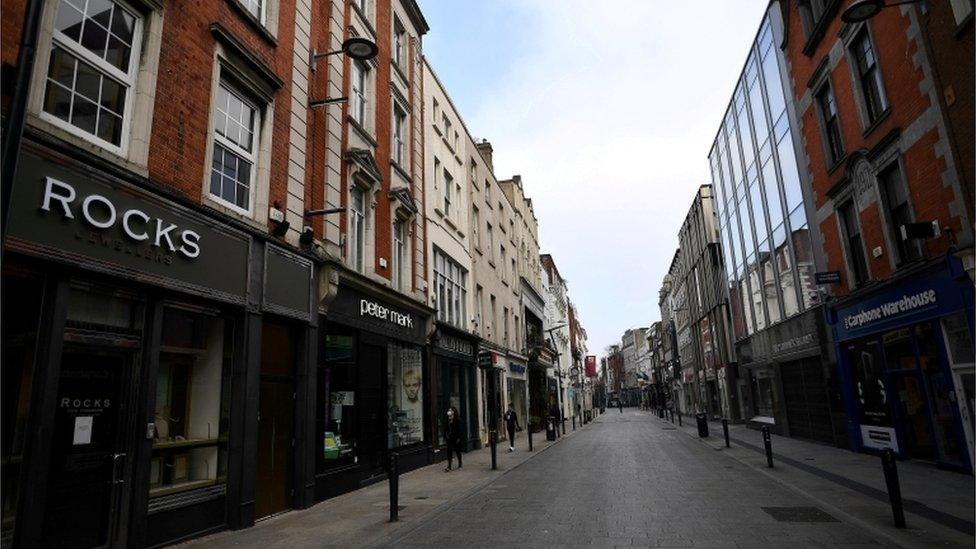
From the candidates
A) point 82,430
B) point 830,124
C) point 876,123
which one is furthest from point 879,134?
point 82,430

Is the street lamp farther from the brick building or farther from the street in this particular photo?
the street

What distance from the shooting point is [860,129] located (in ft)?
50.0

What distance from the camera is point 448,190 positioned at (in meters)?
23.9

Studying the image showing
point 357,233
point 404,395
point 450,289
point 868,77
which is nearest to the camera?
point 357,233

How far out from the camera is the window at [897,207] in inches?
531

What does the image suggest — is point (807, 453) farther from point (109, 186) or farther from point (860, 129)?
point (109, 186)

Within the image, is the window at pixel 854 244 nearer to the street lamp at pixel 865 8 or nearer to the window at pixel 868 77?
the window at pixel 868 77

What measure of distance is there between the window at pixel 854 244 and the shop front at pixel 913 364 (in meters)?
0.94

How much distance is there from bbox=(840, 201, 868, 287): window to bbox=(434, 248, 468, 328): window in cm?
1340

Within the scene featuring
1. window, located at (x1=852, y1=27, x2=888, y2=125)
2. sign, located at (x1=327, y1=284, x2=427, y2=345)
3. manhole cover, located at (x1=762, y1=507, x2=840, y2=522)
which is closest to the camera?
manhole cover, located at (x1=762, y1=507, x2=840, y2=522)

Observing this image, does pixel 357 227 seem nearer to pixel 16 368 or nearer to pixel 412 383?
pixel 412 383

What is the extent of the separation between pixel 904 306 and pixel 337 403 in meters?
13.8

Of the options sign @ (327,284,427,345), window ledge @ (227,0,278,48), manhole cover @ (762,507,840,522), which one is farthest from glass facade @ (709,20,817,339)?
window ledge @ (227,0,278,48)

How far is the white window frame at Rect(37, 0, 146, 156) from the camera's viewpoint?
6.63m
